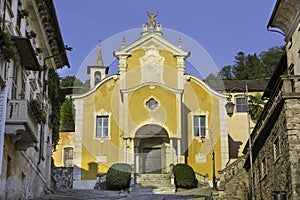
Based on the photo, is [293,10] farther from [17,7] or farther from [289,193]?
[17,7]

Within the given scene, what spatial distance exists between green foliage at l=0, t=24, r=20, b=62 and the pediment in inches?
941

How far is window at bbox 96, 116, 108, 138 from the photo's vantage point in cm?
4203

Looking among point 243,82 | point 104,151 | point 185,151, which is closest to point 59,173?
point 104,151

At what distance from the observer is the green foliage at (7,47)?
59.5 feet

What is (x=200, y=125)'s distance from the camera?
42.3m

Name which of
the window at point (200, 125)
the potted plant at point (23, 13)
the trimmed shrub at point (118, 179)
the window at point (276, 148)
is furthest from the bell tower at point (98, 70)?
the window at point (276, 148)

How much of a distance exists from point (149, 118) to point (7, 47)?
22857 mm

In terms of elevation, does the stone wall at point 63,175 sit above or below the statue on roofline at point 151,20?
below

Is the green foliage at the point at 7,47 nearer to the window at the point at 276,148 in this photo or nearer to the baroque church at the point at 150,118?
the window at the point at 276,148

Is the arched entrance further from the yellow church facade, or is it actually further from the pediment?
the pediment

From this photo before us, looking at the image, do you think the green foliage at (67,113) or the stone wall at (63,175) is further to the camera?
the green foliage at (67,113)

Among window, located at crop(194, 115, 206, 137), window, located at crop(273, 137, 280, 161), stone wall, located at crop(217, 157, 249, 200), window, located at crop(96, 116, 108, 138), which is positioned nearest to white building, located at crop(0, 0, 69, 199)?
window, located at crop(273, 137, 280, 161)

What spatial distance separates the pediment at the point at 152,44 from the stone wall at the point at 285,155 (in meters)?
20.2

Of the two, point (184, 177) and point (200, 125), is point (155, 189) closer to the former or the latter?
point (184, 177)
